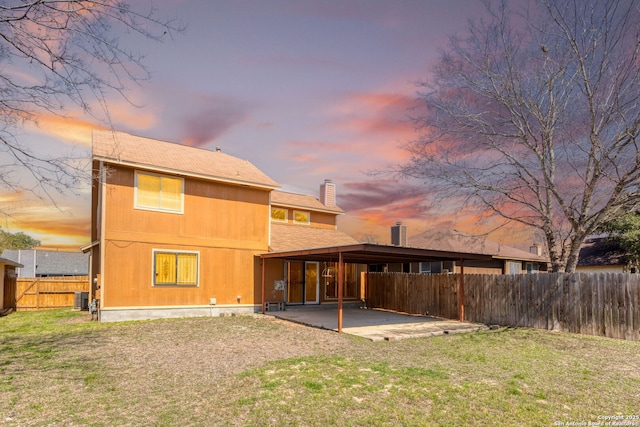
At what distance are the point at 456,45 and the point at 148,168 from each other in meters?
11.9

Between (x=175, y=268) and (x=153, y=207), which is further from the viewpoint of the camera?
(x=175, y=268)

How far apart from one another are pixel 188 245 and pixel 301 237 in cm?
548

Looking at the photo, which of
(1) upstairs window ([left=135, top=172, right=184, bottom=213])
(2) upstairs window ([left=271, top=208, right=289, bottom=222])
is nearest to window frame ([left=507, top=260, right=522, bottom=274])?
(2) upstairs window ([left=271, top=208, right=289, bottom=222])

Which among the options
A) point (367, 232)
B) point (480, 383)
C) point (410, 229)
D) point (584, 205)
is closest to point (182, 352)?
point (480, 383)

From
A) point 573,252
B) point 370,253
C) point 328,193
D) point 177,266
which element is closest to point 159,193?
point 177,266

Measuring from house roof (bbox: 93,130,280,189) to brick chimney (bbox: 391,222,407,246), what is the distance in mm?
12023

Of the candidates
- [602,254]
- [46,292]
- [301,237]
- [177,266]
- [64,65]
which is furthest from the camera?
[602,254]

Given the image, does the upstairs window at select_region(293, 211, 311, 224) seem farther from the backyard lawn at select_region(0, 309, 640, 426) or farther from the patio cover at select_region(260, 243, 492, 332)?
the backyard lawn at select_region(0, 309, 640, 426)

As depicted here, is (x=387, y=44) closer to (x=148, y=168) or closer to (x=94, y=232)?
(x=148, y=168)

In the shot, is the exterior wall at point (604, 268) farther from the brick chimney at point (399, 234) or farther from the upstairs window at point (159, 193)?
the upstairs window at point (159, 193)

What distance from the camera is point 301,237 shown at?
19000mm

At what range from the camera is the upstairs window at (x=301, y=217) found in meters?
21.0

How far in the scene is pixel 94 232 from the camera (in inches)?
699

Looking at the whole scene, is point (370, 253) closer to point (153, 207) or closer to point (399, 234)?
point (153, 207)
